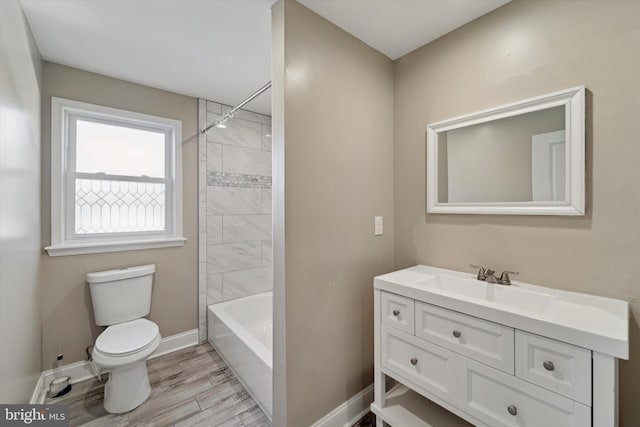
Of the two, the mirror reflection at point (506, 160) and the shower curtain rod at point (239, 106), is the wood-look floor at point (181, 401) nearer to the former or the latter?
the mirror reflection at point (506, 160)

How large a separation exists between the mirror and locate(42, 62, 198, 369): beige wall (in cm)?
217

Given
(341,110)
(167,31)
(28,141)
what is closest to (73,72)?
(28,141)

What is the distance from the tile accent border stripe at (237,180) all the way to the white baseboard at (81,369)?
1.49 metres

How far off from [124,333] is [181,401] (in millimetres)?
634

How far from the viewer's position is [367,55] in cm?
179

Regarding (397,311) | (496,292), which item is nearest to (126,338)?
(397,311)

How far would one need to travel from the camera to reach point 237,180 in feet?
9.34

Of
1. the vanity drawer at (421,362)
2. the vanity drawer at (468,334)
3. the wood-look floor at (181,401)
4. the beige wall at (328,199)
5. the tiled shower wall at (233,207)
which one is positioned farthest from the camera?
the tiled shower wall at (233,207)

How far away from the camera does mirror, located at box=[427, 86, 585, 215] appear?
124cm

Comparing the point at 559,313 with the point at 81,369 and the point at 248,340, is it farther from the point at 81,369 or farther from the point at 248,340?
the point at 81,369

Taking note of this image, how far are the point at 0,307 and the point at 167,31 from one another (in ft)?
5.42

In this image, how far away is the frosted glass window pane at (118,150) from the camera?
7.02 feet

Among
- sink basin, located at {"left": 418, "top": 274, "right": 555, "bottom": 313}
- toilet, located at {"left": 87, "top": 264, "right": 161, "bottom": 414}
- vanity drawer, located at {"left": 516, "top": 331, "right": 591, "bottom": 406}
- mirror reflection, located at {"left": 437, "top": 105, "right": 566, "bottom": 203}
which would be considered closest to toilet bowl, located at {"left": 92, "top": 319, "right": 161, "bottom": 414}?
toilet, located at {"left": 87, "top": 264, "right": 161, "bottom": 414}

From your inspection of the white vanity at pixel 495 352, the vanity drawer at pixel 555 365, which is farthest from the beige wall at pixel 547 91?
the vanity drawer at pixel 555 365
